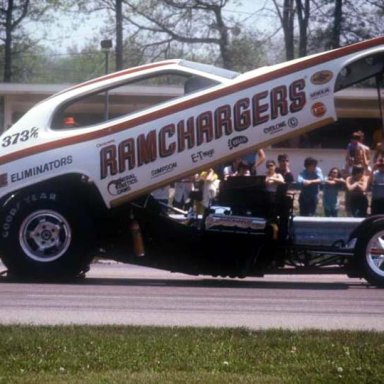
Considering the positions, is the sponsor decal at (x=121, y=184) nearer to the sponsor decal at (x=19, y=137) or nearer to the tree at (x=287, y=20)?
the sponsor decal at (x=19, y=137)

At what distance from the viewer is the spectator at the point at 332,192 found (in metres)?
20.2

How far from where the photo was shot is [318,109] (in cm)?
1327

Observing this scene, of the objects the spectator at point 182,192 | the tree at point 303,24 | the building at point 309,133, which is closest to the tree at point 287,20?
the tree at point 303,24

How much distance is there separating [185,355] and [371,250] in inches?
230

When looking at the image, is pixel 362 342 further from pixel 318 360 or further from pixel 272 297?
pixel 272 297

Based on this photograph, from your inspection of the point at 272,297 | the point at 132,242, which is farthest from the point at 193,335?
the point at 132,242

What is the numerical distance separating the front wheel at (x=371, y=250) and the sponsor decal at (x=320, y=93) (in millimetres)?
1581

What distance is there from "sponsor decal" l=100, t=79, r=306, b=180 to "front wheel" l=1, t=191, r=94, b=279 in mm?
603

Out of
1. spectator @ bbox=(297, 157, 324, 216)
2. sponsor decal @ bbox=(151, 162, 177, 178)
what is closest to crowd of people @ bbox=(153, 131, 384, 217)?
spectator @ bbox=(297, 157, 324, 216)

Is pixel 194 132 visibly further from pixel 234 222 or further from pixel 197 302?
Result: pixel 197 302

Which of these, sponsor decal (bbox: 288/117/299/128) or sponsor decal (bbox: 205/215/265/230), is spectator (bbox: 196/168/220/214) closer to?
sponsor decal (bbox: 205/215/265/230)

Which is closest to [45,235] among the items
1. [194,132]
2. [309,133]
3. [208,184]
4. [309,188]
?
[194,132]

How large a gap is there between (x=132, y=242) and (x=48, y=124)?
5.44 feet

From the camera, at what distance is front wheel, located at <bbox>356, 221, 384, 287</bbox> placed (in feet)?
44.1
